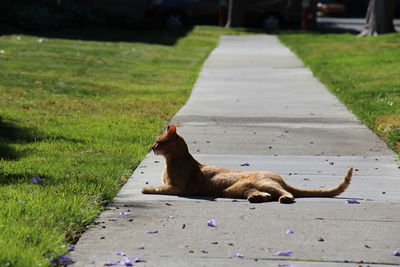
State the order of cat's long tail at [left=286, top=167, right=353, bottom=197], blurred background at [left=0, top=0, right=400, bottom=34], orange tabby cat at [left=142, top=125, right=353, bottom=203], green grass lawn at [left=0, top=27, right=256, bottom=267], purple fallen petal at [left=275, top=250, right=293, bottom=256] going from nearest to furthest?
purple fallen petal at [left=275, top=250, right=293, bottom=256] < green grass lawn at [left=0, top=27, right=256, bottom=267] < orange tabby cat at [left=142, top=125, right=353, bottom=203] < cat's long tail at [left=286, top=167, right=353, bottom=197] < blurred background at [left=0, top=0, right=400, bottom=34]

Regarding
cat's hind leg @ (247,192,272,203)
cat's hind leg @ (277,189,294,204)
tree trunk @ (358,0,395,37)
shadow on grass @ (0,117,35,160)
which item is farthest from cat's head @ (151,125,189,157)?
tree trunk @ (358,0,395,37)

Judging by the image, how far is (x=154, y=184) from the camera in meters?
8.56

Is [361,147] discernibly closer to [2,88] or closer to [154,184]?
[154,184]

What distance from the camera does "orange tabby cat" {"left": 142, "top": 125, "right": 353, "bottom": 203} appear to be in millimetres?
7770

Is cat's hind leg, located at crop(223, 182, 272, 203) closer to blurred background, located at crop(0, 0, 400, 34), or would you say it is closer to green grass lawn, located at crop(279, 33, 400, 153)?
green grass lawn, located at crop(279, 33, 400, 153)

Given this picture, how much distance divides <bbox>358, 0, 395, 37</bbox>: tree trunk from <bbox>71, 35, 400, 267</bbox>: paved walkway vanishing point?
55.2 ft

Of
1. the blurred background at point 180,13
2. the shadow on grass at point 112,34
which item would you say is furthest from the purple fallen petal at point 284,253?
the blurred background at point 180,13

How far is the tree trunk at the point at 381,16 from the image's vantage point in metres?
31.9

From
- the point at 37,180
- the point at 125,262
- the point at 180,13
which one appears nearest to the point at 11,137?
the point at 37,180

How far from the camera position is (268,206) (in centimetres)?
753

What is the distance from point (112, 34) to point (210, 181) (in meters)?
25.3

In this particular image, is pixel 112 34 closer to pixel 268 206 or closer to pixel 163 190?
pixel 163 190

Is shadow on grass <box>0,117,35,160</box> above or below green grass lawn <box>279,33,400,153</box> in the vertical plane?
above

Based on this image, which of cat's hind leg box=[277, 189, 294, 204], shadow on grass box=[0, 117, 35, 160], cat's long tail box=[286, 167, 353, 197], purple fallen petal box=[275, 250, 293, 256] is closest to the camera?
purple fallen petal box=[275, 250, 293, 256]
